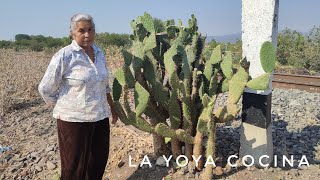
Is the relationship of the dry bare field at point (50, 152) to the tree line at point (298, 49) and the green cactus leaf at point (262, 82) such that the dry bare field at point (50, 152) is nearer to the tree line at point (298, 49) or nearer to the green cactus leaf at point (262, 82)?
the green cactus leaf at point (262, 82)

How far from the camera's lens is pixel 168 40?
3.47 metres

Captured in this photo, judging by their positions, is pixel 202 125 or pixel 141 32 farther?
pixel 141 32

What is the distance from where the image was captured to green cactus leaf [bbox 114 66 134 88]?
310cm

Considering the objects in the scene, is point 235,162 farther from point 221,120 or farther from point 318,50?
point 318,50

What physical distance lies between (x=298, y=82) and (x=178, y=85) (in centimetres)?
539

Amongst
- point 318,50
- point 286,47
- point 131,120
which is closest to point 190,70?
point 131,120

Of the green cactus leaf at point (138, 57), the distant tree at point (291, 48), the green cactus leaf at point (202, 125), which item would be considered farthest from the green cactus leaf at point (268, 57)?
the distant tree at point (291, 48)

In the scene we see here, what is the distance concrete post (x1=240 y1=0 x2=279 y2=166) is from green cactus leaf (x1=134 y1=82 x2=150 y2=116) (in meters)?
1.02

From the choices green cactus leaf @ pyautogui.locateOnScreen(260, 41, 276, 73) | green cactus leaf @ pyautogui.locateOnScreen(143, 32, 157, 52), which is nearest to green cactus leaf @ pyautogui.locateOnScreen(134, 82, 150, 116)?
green cactus leaf @ pyautogui.locateOnScreen(143, 32, 157, 52)

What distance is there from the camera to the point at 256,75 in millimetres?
3283

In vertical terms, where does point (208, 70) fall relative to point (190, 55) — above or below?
below

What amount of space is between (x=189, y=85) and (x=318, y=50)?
472 inches

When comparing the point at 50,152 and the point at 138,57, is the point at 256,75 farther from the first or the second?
the point at 50,152

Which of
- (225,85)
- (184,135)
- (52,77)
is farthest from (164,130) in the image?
(52,77)
